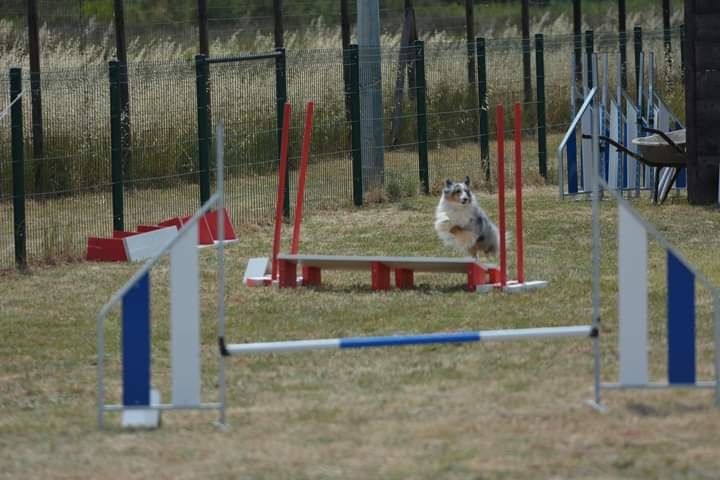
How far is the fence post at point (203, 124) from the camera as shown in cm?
1441

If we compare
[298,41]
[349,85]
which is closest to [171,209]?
[349,85]

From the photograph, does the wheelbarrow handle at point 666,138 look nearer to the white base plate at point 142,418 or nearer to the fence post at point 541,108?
the fence post at point 541,108

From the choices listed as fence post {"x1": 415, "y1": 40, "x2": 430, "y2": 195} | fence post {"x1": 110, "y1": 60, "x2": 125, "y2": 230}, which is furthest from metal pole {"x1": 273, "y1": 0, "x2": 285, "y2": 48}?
fence post {"x1": 110, "y1": 60, "x2": 125, "y2": 230}

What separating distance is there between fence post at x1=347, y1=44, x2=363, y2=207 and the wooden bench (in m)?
5.56

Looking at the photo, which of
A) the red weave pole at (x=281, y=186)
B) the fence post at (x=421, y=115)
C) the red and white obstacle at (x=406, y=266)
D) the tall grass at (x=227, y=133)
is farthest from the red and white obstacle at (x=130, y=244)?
the fence post at (x=421, y=115)

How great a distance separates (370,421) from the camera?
6.77m

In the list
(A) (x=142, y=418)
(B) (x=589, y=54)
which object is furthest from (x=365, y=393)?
(B) (x=589, y=54)

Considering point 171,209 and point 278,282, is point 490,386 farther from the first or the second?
point 171,209

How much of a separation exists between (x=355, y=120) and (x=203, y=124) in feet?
8.35

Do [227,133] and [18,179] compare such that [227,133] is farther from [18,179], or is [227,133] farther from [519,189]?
[519,189]

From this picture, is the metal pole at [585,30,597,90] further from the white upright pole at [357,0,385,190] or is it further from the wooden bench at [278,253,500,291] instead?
the wooden bench at [278,253,500,291]

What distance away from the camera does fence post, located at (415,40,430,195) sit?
56.9 ft

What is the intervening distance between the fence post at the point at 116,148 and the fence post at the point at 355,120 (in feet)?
12.0

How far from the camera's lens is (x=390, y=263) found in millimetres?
10617
